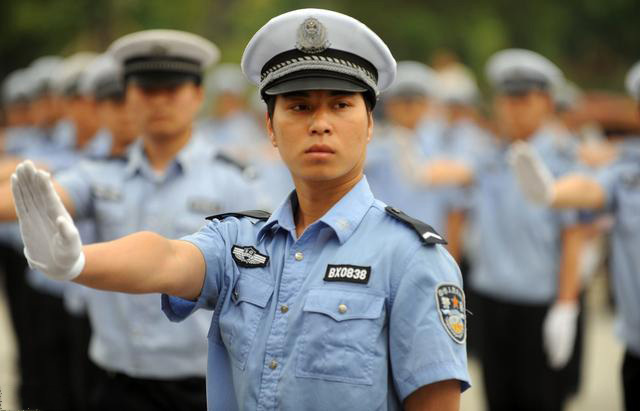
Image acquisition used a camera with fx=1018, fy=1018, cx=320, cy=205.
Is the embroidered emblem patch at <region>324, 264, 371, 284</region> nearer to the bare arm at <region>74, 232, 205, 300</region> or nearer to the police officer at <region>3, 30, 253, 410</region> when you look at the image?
the bare arm at <region>74, 232, 205, 300</region>

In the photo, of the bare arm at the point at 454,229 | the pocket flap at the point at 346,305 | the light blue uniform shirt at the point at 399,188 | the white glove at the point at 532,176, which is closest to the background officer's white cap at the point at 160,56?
the white glove at the point at 532,176

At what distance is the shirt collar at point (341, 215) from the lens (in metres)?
2.57

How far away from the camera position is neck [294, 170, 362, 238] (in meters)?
2.66

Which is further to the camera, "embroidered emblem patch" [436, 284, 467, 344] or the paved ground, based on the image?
the paved ground

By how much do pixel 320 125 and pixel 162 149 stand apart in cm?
204

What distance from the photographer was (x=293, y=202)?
9.14ft

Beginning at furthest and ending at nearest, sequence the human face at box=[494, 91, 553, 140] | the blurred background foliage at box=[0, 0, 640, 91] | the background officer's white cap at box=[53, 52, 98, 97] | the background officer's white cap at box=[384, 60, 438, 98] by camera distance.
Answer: the blurred background foliage at box=[0, 0, 640, 91] < the background officer's white cap at box=[384, 60, 438, 98] < the background officer's white cap at box=[53, 52, 98, 97] < the human face at box=[494, 91, 553, 140]

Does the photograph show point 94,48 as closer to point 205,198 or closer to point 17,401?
point 17,401

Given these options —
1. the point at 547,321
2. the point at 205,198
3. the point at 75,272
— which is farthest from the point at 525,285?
the point at 75,272

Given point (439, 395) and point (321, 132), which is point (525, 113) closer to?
point (321, 132)

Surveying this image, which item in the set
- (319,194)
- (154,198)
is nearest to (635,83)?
(154,198)

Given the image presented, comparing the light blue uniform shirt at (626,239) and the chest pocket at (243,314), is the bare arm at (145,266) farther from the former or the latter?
the light blue uniform shirt at (626,239)

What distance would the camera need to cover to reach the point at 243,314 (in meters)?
2.59

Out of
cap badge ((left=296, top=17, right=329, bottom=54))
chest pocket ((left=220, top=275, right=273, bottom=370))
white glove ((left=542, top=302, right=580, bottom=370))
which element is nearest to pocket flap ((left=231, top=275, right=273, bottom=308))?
chest pocket ((left=220, top=275, right=273, bottom=370))
